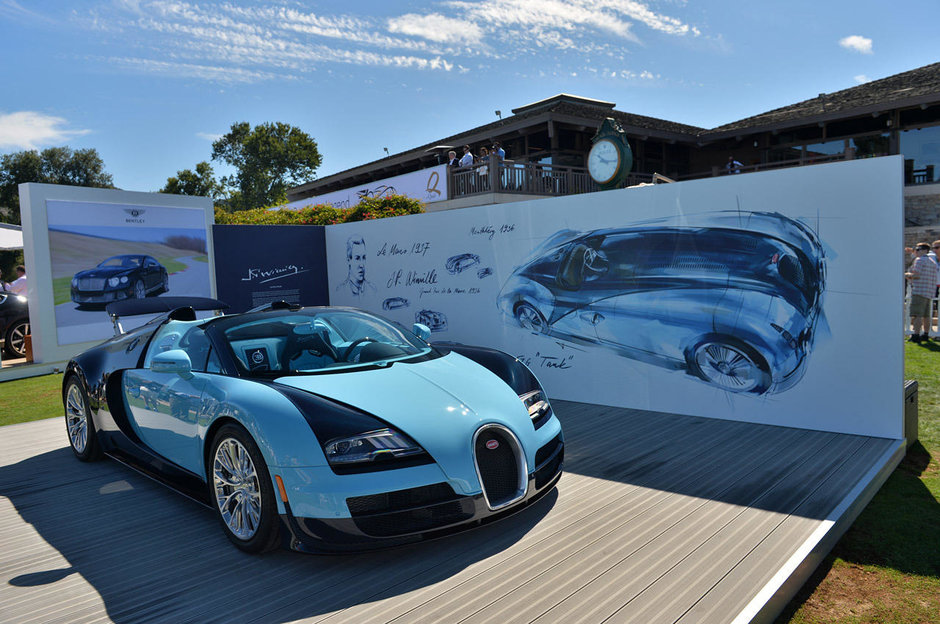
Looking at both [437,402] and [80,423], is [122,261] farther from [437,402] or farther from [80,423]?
[437,402]

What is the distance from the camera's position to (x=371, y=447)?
2.99 m

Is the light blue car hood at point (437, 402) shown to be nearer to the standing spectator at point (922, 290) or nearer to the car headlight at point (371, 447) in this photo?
the car headlight at point (371, 447)

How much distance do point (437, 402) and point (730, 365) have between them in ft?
12.0

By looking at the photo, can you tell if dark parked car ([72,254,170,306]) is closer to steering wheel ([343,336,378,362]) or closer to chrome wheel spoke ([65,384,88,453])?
chrome wheel spoke ([65,384,88,453])

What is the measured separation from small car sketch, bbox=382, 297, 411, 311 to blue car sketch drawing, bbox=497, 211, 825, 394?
2.83 meters

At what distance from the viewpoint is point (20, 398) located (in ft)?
27.4

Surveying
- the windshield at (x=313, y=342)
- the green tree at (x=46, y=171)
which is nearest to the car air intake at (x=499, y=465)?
the windshield at (x=313, y=342)

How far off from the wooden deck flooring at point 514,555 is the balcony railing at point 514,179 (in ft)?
43.3

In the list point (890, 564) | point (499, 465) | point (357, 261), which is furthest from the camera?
point (357, 261)

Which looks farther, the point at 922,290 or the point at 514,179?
the point at 514,179

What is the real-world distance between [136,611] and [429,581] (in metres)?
1.28

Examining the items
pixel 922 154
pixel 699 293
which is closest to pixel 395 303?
pixel 699 293

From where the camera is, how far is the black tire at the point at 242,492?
3.07 meters

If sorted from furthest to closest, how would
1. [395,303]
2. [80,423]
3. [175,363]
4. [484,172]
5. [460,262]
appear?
1. [484,172]
2. [395,303]
3. [460,262]
4. [80,423]
5. [175,363]
